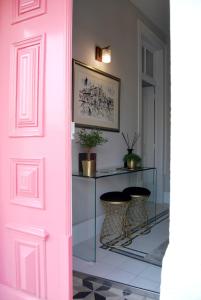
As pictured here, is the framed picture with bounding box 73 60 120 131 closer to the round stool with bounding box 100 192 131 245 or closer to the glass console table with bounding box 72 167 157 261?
the glass console table with bounding box 72 167 157 261

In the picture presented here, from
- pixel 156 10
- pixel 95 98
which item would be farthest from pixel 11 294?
pixel 156 10

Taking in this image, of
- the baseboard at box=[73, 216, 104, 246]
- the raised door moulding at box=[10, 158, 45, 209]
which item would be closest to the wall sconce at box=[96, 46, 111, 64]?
the baseboard at box=[73, 216, 104, 246]

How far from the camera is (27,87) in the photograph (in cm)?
158

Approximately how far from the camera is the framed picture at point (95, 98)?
2.94m

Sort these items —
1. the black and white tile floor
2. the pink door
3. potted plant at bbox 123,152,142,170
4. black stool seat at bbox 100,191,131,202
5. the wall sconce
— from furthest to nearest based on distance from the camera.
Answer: potted plant at bbox 123,152,142,170, the wall sconce, black stool seat at bbox 100,191,131,202, the black and white tile floor, the pink door

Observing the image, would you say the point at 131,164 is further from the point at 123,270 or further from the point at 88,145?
the point at 123,270

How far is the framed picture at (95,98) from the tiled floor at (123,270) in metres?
1.38

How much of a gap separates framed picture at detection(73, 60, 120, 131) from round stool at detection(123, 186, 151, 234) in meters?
0.85

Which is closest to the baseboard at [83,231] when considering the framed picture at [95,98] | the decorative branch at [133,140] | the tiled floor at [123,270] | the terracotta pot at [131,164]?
the tiled floor at [123,270]

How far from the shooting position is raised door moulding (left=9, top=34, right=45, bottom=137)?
1519 mm

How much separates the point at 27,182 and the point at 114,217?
5.73 ft

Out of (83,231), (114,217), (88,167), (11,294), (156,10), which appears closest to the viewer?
(11,294)

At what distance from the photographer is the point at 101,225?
11.0 feet

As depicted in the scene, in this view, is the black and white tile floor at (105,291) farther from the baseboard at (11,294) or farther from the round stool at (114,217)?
the round stool at (114,217)
